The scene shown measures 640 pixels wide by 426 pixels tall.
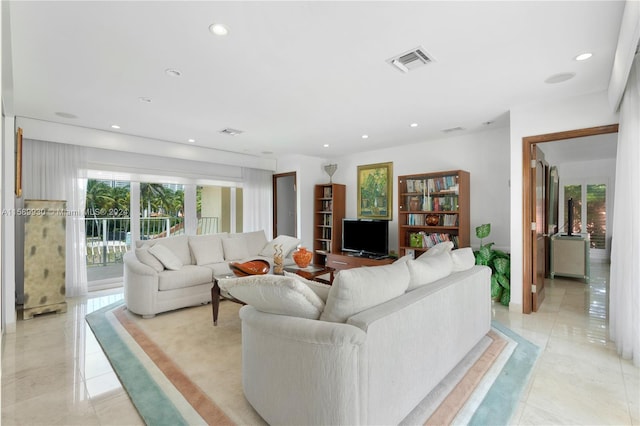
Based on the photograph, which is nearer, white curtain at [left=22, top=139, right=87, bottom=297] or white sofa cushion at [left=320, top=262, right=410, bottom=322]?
Answer: white sofa cushion at [left=320, top=262, right=410, bottom=322]

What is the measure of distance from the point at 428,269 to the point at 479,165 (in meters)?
3.28

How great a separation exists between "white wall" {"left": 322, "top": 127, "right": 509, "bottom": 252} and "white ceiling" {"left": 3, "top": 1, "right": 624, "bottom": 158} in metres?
0.73

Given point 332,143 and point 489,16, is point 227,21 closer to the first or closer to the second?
point 489,16

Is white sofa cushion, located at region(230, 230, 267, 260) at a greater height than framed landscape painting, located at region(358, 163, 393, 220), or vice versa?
framed landscape painting, located at region(358, 163, 393, 220)

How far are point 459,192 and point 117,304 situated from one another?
16.0ft

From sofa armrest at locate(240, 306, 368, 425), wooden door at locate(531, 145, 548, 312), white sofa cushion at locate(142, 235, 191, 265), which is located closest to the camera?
sofa armrest at locate(240, 306, 368, 425)

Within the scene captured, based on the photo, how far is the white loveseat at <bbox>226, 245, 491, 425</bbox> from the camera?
1526 millimetres

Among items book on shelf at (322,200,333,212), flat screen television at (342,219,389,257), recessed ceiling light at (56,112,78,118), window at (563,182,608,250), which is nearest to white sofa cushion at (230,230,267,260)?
flat screen television at (342,219,389,257)

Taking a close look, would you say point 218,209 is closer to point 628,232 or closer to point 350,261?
point 350,261

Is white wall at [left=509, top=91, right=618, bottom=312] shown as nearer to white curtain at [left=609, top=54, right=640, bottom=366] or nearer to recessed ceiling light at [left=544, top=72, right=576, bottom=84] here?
white curtain at [left=609, top=54, right=640, bottom=366]

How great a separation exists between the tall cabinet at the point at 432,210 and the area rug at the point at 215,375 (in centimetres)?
186

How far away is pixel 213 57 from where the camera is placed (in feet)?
8.32

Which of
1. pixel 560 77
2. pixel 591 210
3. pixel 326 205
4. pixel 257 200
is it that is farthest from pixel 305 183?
pixel 591 210

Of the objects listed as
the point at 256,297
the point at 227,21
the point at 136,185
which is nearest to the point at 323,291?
the point at 256,297
